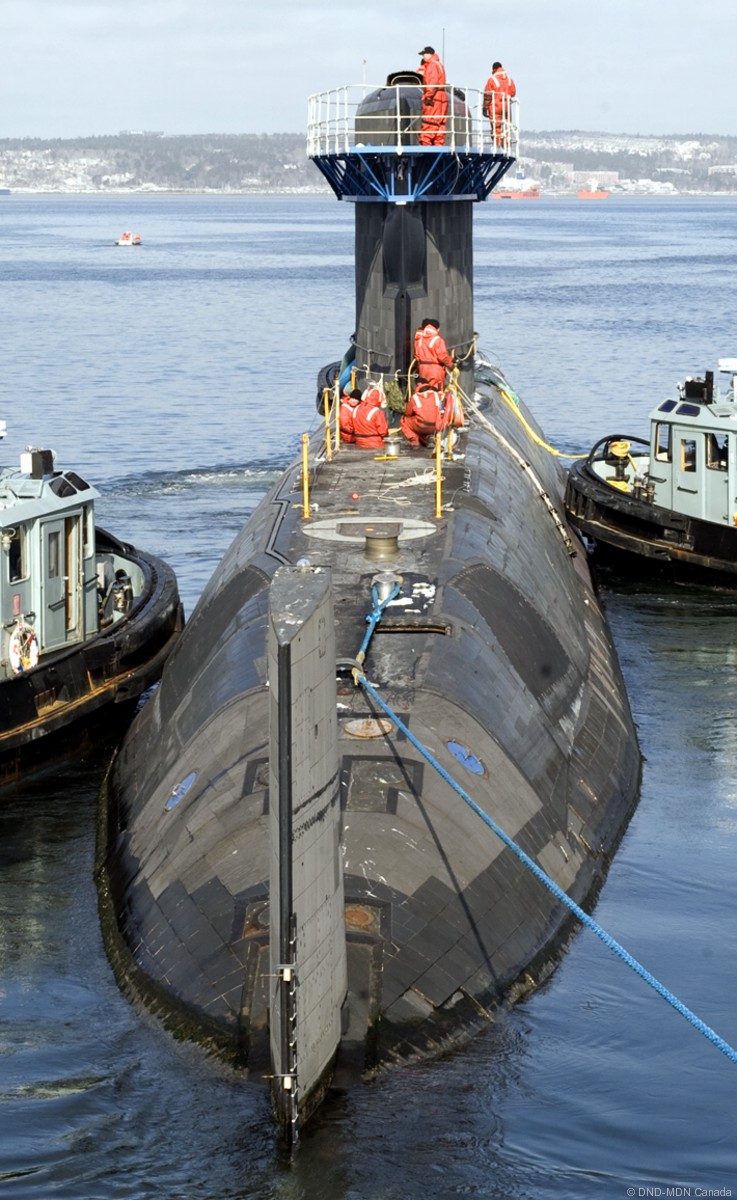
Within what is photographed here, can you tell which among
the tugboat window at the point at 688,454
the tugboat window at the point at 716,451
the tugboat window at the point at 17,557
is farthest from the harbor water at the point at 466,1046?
the tugboat window at the point at 17,557

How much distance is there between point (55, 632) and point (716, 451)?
1814cm

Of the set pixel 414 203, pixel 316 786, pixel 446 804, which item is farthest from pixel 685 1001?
pixel 414 203

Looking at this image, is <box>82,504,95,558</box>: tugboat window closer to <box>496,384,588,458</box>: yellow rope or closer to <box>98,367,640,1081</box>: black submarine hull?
<box>98,367,640,1081</box>: black submarine hull

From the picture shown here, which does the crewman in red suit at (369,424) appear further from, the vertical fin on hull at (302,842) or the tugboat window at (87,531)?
the vertical fin on hull at (302,842)

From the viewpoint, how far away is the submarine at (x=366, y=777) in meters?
15.1

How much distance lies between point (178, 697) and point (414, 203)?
15.4 metres

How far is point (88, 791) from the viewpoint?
28.0 metres

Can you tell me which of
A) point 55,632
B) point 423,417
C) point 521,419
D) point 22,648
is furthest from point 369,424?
point 22,648

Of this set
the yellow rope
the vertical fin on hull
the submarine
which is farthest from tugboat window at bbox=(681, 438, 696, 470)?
the vertical fin on hull

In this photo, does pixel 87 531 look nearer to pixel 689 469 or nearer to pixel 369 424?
pixel 369 424

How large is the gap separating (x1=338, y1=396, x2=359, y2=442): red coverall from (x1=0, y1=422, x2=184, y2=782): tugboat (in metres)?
5.53

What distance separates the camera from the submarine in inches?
596

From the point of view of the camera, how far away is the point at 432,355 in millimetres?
35094

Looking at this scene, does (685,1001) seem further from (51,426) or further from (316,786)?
(51,426)
